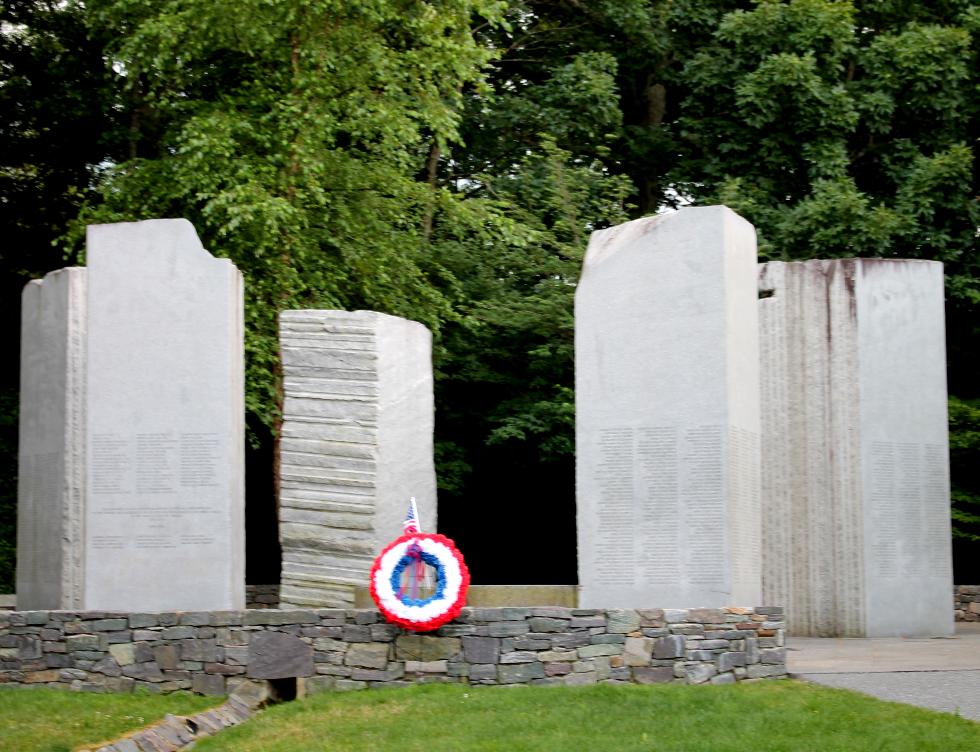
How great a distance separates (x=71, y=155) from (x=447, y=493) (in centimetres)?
753

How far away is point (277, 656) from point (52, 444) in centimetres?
407

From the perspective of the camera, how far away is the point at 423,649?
35.9ft

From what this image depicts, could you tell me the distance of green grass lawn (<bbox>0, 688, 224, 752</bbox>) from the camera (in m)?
9.63

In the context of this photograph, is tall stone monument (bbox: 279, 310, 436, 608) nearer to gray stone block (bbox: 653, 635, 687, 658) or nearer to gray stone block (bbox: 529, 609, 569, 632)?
gray stone block (bbox: 529, 609, 569, 632)

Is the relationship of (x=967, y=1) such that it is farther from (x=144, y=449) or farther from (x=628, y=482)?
(x=144, y=449)

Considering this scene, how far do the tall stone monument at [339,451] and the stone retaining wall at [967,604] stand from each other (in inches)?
308

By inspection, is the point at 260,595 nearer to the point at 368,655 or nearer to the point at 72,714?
the point at 368,655

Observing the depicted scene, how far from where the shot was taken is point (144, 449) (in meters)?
12.0

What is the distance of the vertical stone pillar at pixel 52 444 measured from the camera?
12906 millimetres

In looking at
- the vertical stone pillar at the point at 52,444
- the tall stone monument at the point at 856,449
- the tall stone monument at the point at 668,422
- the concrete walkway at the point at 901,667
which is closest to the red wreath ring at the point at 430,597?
the tall stone monument at the point at 668,422

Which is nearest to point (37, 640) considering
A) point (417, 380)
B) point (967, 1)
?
point (417, 380)

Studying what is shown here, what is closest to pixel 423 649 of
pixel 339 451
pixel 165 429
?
pixel 339 451

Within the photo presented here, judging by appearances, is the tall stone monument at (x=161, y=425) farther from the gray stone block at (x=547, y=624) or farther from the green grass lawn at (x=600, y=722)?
the gray stone block at (x=547, y=624)

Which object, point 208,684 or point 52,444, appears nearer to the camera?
point 208,684
